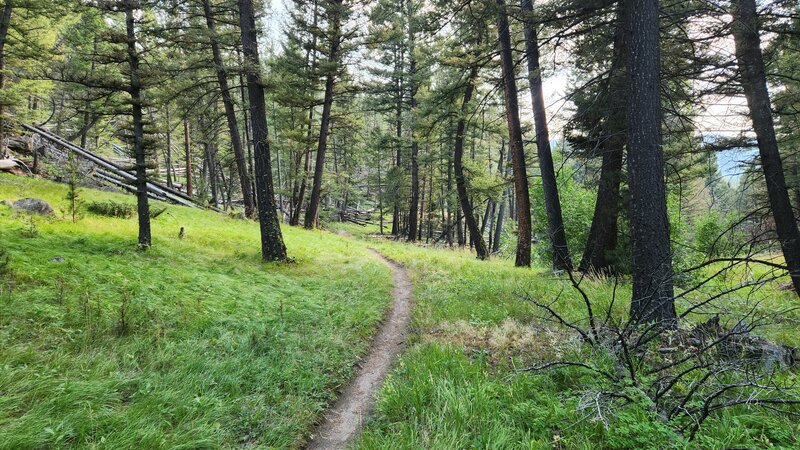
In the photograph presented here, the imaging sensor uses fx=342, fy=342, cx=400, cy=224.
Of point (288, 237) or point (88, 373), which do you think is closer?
point (88, 373)

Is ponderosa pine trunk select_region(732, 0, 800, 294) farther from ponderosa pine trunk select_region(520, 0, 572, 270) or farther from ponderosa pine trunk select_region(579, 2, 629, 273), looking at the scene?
ponderosa pine trunk select_region(520, 0, 572, 270)

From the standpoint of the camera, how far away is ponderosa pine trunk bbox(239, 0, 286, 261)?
31.4 ft

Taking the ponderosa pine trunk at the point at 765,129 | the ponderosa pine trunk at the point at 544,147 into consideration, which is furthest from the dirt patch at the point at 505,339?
the ponderosa pine trunk at the point at 765,129

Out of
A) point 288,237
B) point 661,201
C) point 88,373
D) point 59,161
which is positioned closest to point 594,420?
point 661,201

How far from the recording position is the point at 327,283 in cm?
893

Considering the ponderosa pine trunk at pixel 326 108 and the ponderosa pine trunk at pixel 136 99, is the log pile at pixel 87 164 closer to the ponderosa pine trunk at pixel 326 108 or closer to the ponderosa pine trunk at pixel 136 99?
the ponderosa pine trunk at pixel 326 108

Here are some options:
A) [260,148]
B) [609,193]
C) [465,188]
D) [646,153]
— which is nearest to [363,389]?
[646,153]

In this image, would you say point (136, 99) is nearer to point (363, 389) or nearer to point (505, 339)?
point (363, 389)

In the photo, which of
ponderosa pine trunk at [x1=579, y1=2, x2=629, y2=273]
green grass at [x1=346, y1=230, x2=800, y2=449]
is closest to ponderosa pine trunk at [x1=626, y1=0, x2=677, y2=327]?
green grass at [x1=346, y1=230, x2=800, y2=449]

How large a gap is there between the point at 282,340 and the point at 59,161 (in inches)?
874

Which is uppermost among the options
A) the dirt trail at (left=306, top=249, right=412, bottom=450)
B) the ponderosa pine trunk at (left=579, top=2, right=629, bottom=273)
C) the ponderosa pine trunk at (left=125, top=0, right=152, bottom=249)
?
the ponderosa pine trunk at (left=125, top=0, right=152, bottom=249)

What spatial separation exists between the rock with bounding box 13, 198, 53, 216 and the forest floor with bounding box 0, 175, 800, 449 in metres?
0.71

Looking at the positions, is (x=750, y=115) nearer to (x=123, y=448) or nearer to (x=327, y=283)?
(x=327, y=283)

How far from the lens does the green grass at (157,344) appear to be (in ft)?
9.74
